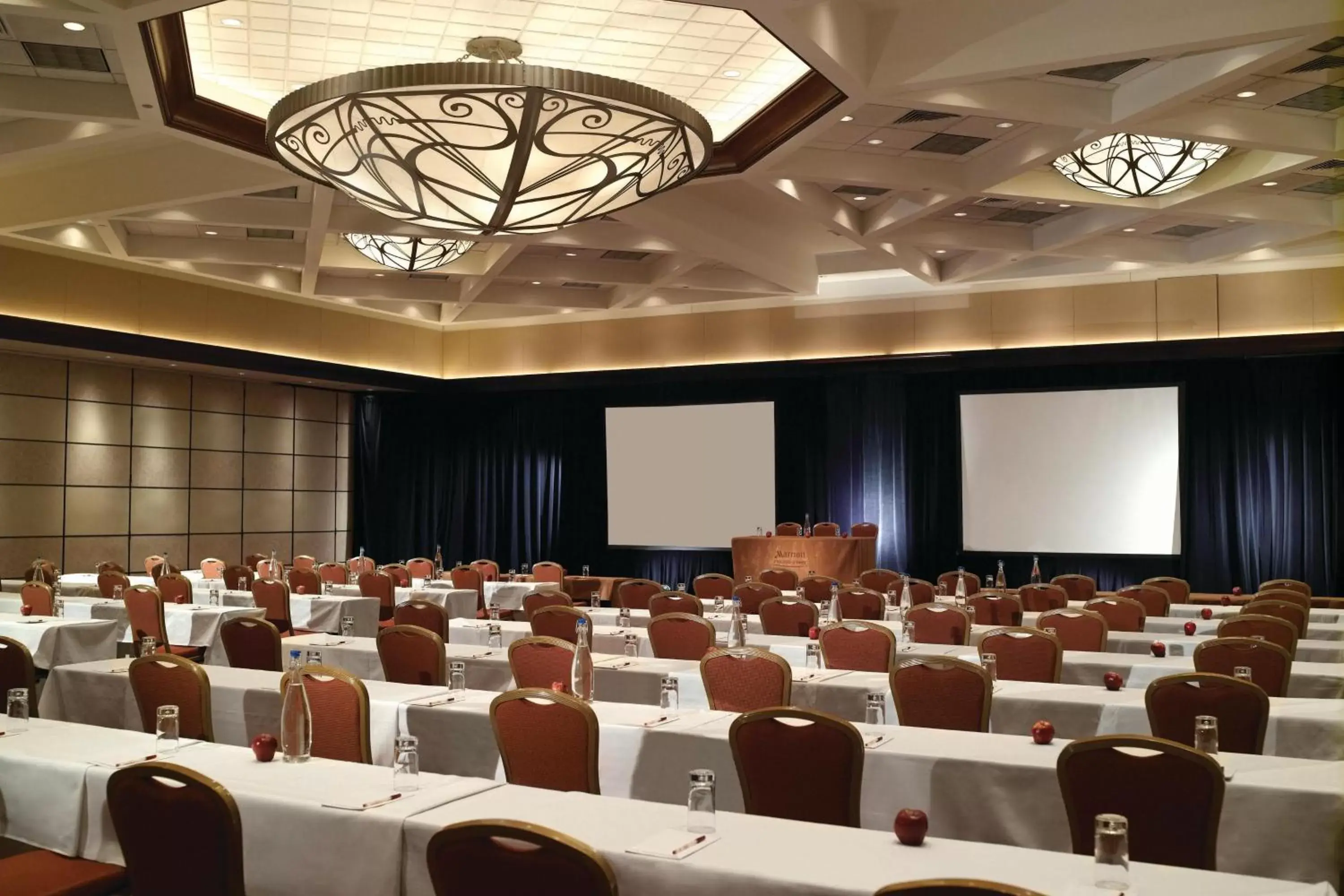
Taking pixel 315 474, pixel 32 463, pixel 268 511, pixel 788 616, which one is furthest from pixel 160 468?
pixel 788 616

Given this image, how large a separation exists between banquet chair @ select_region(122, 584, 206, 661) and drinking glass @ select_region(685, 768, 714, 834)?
22.7 feet

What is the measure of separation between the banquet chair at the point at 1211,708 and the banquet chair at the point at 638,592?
6.35m

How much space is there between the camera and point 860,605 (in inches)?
373

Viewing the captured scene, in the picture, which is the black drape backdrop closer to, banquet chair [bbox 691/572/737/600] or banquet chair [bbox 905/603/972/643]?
banquet chair [bbox 691/572/737/600]

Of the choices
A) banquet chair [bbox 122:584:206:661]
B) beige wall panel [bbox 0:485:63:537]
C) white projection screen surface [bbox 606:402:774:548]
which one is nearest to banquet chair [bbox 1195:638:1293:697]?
banquet chair [bbox 122:584:206:661]

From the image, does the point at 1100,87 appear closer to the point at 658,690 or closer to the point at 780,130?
the point at 780,130

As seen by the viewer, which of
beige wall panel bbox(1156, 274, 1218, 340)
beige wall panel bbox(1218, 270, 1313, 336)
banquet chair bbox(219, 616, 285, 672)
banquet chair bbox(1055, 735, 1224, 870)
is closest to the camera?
banquet chair bbox(1055, 735, 1224, 870)

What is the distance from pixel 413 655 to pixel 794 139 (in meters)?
5.34

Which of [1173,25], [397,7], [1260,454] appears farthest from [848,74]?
[1260,454]

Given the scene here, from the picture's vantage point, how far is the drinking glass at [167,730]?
4246mm

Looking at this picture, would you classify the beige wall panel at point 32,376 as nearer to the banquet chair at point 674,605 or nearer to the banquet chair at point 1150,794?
the banquet chair at point 674,605

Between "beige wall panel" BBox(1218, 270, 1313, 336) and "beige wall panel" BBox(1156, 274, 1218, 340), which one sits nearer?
"beige wall panel" BBox(1218, 270, 1313, 336)

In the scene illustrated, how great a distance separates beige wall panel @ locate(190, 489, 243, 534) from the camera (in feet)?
56.0

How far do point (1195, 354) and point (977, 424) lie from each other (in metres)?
3.10
